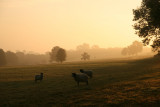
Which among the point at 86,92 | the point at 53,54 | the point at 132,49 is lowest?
the point at 86,92

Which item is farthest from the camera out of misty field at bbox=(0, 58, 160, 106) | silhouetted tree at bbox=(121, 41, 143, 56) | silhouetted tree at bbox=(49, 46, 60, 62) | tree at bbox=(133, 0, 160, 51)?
silhouetted tree at bbox=(121, 41, 143, 56)

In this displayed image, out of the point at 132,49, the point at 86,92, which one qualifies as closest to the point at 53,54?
the point at 132,49

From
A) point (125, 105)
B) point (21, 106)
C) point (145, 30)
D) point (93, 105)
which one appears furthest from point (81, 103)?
point (145, 30)

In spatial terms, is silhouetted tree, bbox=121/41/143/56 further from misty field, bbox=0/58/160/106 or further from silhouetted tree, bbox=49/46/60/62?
misty field, bbox=0/58/160/106

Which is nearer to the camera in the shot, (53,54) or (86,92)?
(86,92)

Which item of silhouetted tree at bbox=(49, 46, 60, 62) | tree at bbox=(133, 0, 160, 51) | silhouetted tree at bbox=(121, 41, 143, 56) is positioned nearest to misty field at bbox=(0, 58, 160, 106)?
tree at bbox=(133, 0, 160, 51)

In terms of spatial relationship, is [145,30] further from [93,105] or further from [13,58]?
[13,58]

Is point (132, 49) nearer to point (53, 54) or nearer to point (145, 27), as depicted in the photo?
point (53, 54)

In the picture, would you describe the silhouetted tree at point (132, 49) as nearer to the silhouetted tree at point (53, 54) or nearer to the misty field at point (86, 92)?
the silhouetted tree at point (53, 54)

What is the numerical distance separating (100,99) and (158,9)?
640 inches

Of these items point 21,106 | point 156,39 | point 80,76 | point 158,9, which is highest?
point 158,9

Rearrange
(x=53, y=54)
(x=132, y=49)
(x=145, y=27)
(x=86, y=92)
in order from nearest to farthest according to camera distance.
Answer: (x=86, y=92) < (x=145, y=27) < (x=53, y=54) < (x=132, y=49)

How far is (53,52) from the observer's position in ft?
436

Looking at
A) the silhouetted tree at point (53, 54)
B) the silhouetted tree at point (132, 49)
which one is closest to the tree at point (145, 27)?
the silhouetted tree at point (53, 54)
